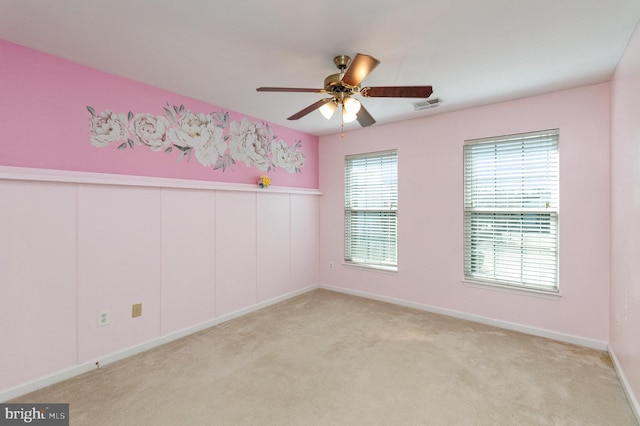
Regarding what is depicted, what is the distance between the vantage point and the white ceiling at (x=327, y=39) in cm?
173

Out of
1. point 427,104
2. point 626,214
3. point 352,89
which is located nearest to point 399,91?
point 352,89

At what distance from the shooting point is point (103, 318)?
2500mm

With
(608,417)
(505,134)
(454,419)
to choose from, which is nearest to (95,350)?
(454,419)

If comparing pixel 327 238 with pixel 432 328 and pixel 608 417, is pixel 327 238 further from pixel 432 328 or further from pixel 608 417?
pixel 608 417

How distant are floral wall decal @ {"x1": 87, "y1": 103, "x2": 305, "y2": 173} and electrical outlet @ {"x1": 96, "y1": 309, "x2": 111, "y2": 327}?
140 centimetres

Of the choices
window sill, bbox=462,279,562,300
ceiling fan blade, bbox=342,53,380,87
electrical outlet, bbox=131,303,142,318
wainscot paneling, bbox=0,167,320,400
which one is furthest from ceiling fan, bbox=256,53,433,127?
window sill, bbox=462,279,562,300

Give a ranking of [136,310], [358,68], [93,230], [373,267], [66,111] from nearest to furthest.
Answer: [358,68] → [66,111] → [93,230] → [136,310] → [373,267]

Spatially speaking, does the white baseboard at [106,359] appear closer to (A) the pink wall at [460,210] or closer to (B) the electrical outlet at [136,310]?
(B) the electrical outlet at [136,310]

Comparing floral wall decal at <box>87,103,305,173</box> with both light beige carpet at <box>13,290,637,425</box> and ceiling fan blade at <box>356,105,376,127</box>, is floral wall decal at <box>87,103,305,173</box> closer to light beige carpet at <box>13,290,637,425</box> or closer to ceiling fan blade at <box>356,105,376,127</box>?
ceiling fan blade at <box>356,105,376,127</box>

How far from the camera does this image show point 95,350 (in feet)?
8.05

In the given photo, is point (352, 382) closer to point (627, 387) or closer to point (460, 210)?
point (627, 387)

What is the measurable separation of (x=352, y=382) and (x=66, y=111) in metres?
3.04

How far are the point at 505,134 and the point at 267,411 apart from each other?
3398mm

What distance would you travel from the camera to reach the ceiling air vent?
3174 mm
